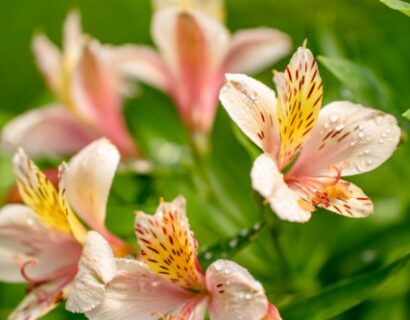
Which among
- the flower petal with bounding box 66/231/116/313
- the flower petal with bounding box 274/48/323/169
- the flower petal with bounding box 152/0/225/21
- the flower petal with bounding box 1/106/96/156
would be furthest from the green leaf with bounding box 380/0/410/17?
the flower petal with bounding box 1/106/96/156

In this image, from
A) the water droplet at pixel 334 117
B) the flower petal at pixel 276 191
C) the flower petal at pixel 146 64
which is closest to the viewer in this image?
the flower petal at pixel 276 191

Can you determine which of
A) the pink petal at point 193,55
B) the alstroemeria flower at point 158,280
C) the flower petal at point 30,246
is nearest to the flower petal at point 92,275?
the alstroemeria flower at point 158,280

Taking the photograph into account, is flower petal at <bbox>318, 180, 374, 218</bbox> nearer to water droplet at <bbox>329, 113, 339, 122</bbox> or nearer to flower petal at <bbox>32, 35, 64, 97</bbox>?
water droplet at <bbox>329, 113, 339, 122</bbox>

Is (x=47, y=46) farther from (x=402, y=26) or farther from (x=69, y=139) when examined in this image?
(x=402, y=26)

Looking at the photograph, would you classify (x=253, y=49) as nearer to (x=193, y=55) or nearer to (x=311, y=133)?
(x=193, y=55)

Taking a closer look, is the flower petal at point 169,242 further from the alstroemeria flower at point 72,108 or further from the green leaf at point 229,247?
the alstroemeria flower at point 72,108

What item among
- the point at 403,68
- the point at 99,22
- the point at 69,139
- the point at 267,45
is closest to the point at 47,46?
the point at 69,139
